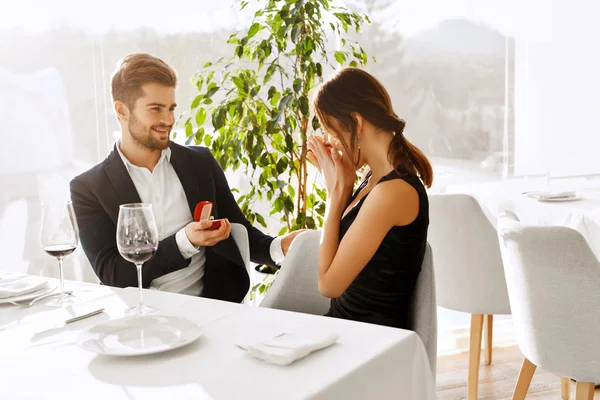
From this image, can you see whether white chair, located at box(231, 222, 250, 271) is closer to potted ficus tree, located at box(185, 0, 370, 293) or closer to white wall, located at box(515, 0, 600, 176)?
potted ficus tree, located at box(185, 0, 370, 293)

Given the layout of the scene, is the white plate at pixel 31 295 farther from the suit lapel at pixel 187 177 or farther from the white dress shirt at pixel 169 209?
the suit lapel at pixel 187 177

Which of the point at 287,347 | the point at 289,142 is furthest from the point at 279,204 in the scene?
the point at 287,347

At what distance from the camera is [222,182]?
8.75 ft

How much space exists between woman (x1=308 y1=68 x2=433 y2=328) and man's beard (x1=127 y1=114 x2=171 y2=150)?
623mm

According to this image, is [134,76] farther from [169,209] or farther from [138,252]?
[138,252]

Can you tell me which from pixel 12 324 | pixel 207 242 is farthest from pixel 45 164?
pixel 12 324

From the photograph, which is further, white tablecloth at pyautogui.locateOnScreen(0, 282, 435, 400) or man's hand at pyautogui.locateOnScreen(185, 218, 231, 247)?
man's hand at pyautogui.locateOnScreen(185, 218, 231, 247)

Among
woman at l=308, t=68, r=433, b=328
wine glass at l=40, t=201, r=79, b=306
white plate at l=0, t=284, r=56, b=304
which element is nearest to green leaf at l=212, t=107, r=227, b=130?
woman at l=308, t=68, r=433, b=328

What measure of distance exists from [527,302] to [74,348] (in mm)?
1386

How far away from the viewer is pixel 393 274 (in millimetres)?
1876

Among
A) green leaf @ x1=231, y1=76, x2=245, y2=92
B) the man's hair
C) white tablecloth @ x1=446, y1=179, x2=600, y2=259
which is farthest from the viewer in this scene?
green leaf @ x1=231, y1=76, x2=245, y2=92

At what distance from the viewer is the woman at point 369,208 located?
6.02 ft

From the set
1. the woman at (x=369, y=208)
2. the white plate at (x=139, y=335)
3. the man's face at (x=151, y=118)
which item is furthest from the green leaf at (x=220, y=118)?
the white plate at (x=139, y=335)

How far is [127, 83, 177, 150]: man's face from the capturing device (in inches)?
94.0
